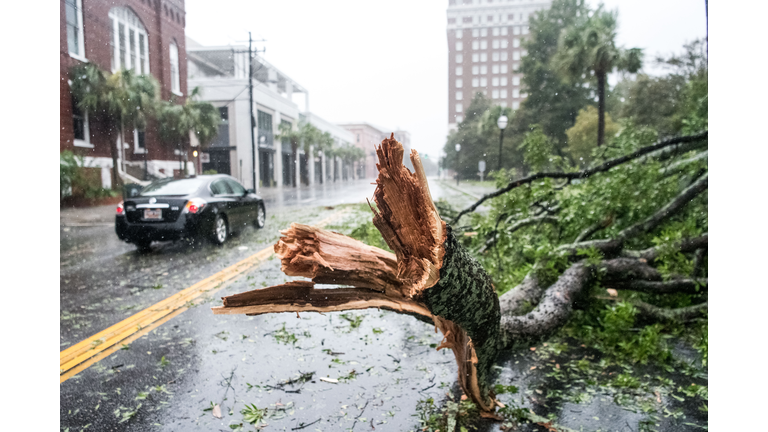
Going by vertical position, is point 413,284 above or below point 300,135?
below

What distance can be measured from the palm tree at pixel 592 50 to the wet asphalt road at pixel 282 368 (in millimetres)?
1514

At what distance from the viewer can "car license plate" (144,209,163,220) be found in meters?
4.21

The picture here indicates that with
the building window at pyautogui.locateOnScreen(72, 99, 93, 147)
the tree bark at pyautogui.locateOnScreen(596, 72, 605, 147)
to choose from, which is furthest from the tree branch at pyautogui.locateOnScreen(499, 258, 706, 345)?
the building window at pyautogui.locateOnScreen(72, 99, 93, 147)

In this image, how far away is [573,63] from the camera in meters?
3.70

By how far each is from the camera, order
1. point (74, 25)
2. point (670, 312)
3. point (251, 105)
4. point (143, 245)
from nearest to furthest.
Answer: point (670, 312)
point (74, 25)
point (251, 105)
point (143, 245)

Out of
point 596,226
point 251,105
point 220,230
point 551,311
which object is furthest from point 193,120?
point 596,226

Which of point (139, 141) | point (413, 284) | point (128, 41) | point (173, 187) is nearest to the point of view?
point (413, 284)

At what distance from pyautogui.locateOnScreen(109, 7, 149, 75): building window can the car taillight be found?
47.7 inches

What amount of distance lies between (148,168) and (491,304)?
369 cm

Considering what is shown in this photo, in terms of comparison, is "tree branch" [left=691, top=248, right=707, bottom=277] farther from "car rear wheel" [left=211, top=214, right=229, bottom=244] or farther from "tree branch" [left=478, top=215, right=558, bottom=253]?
"car rear wheel" [left=211, top=214, right=229, bottom=244]

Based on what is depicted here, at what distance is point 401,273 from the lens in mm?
1034

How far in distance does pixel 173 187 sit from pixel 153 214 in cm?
54

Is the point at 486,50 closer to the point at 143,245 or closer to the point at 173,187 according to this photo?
the point at 173,187
